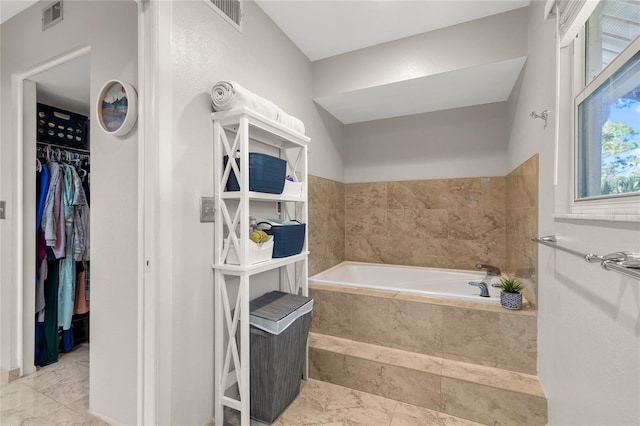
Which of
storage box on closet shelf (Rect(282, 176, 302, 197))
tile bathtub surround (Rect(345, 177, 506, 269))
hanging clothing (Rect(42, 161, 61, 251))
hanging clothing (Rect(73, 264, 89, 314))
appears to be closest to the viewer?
storage box on closet shelf (Rect(282, 176, 302, 197))

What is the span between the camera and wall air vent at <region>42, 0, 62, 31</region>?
1558mm

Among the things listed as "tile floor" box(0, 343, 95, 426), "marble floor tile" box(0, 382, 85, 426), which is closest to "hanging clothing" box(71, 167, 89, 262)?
"tile floor" box(0, 343, 95, 426)

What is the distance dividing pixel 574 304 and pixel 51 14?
120 inches

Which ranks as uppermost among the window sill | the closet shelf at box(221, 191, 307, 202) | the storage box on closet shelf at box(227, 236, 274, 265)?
the closet shelf at box(221, 191, 307, 202)

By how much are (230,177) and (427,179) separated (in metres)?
2.23

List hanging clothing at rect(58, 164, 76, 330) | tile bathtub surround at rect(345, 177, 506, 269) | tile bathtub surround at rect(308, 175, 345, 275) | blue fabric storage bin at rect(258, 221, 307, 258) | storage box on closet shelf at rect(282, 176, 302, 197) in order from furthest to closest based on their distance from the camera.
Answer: tile bathtub surround at rect(345, 177, 506, 269)
tile bathtub surround at rect(308, 175, 345, 275)
hanging clothing at rect(58, 164, 76, 330)
storage box on closet shelf at rect(282, 176, 302, 197)
blue fabric storage bin at rect(258, 221, 307, 258)

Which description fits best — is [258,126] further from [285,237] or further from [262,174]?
[285,237]

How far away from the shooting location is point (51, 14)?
1.59 m

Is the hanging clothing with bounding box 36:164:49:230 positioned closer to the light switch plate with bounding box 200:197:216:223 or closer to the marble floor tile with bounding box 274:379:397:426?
the light switch plate with bounding box 200:197:216:223

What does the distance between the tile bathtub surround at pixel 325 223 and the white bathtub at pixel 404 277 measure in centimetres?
11

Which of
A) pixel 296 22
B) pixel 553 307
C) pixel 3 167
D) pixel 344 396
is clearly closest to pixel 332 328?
pixel 344 396

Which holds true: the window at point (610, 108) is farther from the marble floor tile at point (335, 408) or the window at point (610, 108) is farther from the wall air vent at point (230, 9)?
the wall air vent at point (230, 9)

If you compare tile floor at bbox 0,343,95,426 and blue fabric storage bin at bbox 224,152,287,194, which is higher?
blue fabric storage bin at bbox 224,152,287,194

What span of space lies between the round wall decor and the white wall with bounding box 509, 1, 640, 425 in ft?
6.12
